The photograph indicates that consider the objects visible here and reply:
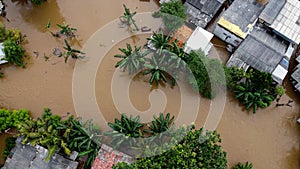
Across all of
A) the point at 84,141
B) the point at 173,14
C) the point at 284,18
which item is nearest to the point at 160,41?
the point at 173,14

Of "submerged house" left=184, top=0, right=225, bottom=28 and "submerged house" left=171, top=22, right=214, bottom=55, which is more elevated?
"submerged house" left=184, top=0, right=225, bottom=28

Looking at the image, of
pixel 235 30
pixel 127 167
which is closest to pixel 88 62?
pixel 127 167

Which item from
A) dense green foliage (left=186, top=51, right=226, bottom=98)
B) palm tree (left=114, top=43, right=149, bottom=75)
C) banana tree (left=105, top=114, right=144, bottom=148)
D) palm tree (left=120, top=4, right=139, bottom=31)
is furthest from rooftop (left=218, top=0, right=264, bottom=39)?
banana tree (left=105, top=114, right=144, bottom=148)

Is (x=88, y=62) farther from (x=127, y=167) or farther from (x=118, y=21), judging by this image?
(x=127, y=167)

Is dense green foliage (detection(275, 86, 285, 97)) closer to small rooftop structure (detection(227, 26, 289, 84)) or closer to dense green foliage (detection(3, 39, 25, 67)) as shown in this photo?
small rooftop structure (detection(227, 26, 289, 84))

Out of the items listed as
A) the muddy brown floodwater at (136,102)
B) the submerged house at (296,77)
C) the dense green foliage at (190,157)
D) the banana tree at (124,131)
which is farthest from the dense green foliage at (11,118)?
the submerged house at (296,77)

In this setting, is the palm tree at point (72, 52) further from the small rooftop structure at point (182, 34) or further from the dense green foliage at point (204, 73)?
the dense green foliage at point (204, 73)
